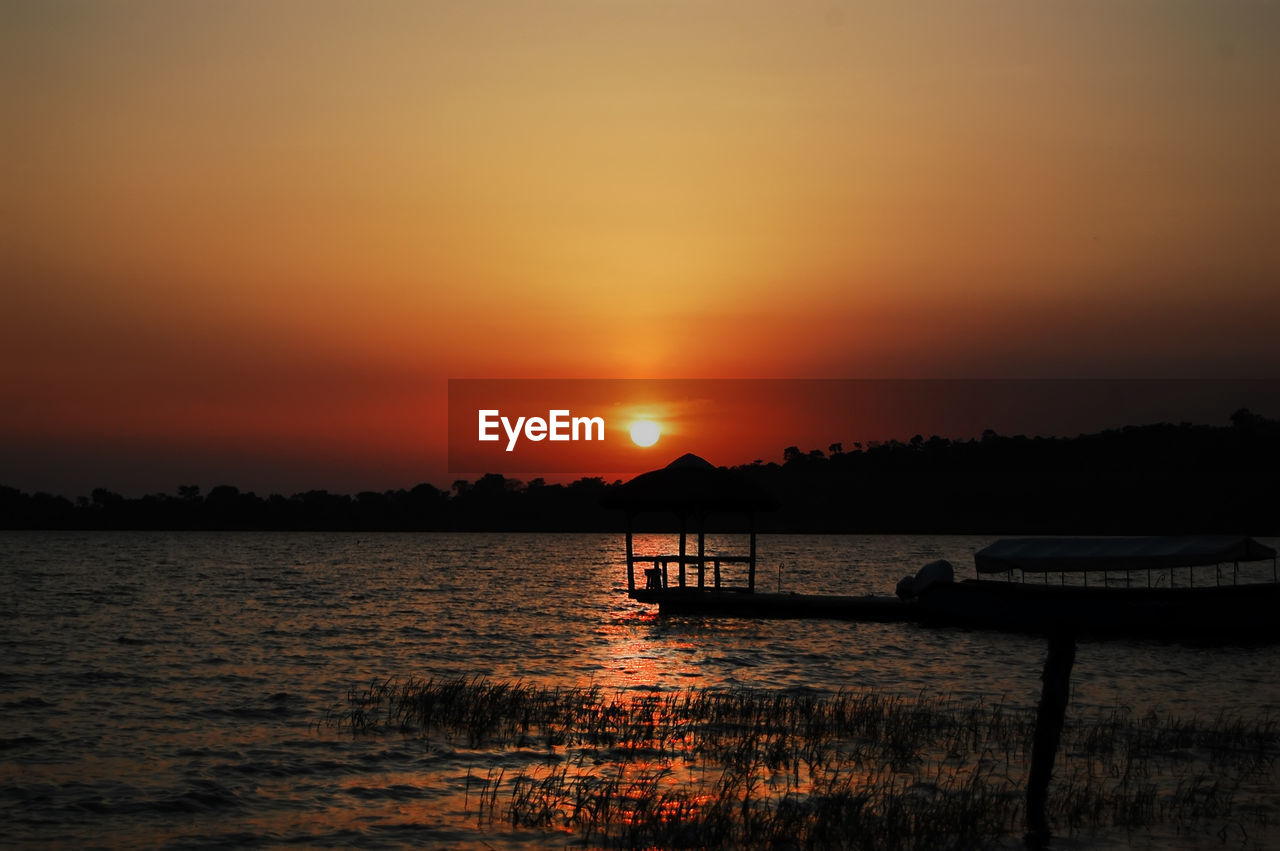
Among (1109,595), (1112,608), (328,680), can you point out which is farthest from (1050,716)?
(1109,595)

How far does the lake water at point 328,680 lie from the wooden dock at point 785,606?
0.67 m

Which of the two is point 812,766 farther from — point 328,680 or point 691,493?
point 691,493

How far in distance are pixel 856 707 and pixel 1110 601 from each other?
64.1ft

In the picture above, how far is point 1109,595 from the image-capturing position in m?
37.5

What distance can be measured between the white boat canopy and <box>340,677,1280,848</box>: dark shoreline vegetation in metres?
15.8

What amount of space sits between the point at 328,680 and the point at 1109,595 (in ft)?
80.1

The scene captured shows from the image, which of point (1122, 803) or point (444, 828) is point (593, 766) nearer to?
point (444, 828)

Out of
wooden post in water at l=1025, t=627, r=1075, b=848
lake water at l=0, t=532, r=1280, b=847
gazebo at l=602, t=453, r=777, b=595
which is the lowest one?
lake water at l=0, t=532, r=1280, b=847

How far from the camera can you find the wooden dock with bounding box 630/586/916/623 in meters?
39.3

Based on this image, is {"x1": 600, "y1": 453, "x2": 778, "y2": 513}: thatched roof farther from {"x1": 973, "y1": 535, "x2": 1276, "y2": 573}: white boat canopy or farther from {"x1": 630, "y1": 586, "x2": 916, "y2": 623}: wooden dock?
{"x1": 973, "y1": 535, "x2": 1276, "y2": 573}: white boat canopy

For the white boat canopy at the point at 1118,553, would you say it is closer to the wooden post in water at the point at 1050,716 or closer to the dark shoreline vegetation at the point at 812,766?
the dark shoreline vegetation at the point at 812,766

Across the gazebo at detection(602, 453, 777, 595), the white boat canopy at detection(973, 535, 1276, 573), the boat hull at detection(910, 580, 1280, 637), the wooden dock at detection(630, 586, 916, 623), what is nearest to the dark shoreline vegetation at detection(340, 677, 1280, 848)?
the wooden dock at detection(630, 586, 916, 623)

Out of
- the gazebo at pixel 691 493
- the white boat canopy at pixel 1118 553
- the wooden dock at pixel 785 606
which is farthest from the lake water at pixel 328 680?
the gazebo at pixel 691 493

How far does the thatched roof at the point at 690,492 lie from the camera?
137 ft
